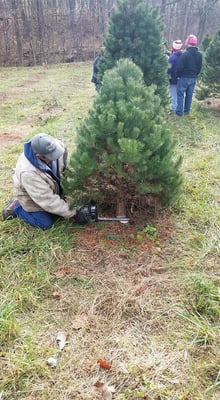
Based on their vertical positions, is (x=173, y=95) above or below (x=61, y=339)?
below

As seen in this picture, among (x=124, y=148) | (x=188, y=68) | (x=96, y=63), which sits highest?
(x=124, y=148)

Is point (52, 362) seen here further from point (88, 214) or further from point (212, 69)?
point (212, 69)

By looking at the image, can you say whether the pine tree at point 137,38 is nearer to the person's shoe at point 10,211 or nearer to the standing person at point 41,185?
the standing person at point 41,185

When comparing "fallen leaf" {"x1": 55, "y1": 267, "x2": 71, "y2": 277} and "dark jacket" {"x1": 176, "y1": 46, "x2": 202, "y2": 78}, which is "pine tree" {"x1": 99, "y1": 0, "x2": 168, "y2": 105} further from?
"fallen leaf" {"x1": 55, "y1": 267, "x2": 71, "y2": 277}

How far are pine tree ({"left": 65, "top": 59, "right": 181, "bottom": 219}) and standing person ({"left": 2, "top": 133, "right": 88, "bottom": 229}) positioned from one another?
0.17 metres

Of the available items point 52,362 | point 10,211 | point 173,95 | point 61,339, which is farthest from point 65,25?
point 52,362

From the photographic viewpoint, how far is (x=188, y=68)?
6102 millimetres

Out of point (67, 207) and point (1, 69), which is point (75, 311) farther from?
point (1, 69)

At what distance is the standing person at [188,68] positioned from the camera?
5.98m

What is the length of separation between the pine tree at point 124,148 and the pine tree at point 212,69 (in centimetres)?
471

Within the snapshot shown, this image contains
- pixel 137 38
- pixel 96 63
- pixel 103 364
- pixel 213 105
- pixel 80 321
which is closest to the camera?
pixel 103 364

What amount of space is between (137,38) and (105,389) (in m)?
5.05

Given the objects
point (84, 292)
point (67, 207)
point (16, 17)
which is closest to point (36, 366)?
point (84, 292)

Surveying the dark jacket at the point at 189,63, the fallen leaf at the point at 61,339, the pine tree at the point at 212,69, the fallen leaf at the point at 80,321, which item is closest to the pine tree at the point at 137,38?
the dark jacket at the point at 189,63
